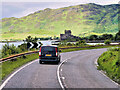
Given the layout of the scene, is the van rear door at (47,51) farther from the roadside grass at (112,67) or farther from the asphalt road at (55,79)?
the roadside grass at (112,67)

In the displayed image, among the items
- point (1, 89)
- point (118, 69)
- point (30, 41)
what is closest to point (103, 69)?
point (118, 69)

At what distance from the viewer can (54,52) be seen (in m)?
20.9

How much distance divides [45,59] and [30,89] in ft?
36.2

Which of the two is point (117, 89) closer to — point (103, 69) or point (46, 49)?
point (103, 69)

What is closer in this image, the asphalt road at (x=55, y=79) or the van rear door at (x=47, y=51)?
the asphalt road at (x=55, y=79)

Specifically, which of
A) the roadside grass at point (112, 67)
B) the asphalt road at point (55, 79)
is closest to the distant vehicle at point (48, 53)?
the asphalt road at point (55, 79)

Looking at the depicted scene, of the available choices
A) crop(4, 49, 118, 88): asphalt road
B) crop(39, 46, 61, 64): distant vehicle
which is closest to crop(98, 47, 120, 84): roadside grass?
crop(4, 49, 118, 88): asphalt road

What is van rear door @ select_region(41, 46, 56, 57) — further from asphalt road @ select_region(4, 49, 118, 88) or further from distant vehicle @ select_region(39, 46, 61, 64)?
asphalt road @ select_region(4, 49, 118, 88)

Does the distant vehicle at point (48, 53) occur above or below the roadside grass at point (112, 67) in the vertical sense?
above

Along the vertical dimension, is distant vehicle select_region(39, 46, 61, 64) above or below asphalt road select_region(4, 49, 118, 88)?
above

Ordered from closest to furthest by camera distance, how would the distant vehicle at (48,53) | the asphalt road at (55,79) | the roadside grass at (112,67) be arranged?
the asphalt road at (55,79), the roadside grass at (112,67), the distant vehicle at (48,53)

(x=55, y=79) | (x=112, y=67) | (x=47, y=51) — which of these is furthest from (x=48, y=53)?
(x=55, y=79)

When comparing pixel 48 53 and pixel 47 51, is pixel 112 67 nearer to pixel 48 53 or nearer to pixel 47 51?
pixel 48 53

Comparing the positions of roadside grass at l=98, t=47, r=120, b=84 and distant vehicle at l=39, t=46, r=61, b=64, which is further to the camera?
distant vehicle at l=39, t=46, r=61, b=64
